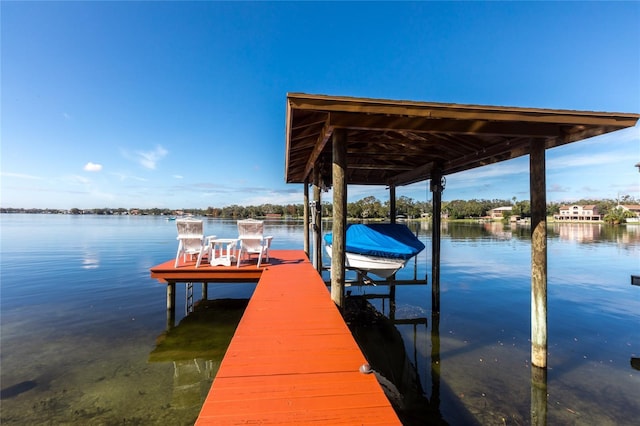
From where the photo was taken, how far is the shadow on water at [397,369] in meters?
4.71

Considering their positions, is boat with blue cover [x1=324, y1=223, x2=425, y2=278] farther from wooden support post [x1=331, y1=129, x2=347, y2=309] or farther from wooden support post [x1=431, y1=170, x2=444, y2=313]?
wooden support post [x1=331, y1=129, x2=347, y2=309]

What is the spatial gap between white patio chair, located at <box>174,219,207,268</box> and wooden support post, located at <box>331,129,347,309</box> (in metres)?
4.56

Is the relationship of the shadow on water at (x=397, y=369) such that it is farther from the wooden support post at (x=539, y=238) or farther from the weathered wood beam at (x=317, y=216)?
the weathered wood beam at (x=317, y=216)

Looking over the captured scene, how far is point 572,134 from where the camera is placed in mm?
5066

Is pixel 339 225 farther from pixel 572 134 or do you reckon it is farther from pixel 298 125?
pixel 572 134

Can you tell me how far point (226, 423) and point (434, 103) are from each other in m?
4.43

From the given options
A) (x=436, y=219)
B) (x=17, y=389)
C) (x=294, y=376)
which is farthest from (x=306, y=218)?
(x=294, y=376)

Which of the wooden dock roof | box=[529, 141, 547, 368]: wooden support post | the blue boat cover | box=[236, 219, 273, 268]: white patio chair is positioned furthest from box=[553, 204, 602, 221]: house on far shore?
box=[236, 219, 273, 268]: white patio chair

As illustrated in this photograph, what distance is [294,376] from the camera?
2.96m

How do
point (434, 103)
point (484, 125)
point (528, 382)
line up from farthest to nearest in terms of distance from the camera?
point (528, 382), point (484, 125), point (434, 103)

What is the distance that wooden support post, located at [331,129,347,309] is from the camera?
4.86 meters

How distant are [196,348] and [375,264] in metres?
4.87

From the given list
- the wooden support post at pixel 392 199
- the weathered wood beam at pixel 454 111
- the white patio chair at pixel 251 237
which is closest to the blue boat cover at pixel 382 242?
the white patio chair at pixel 251 237

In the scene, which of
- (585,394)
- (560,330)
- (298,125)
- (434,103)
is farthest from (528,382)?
(298,125)
